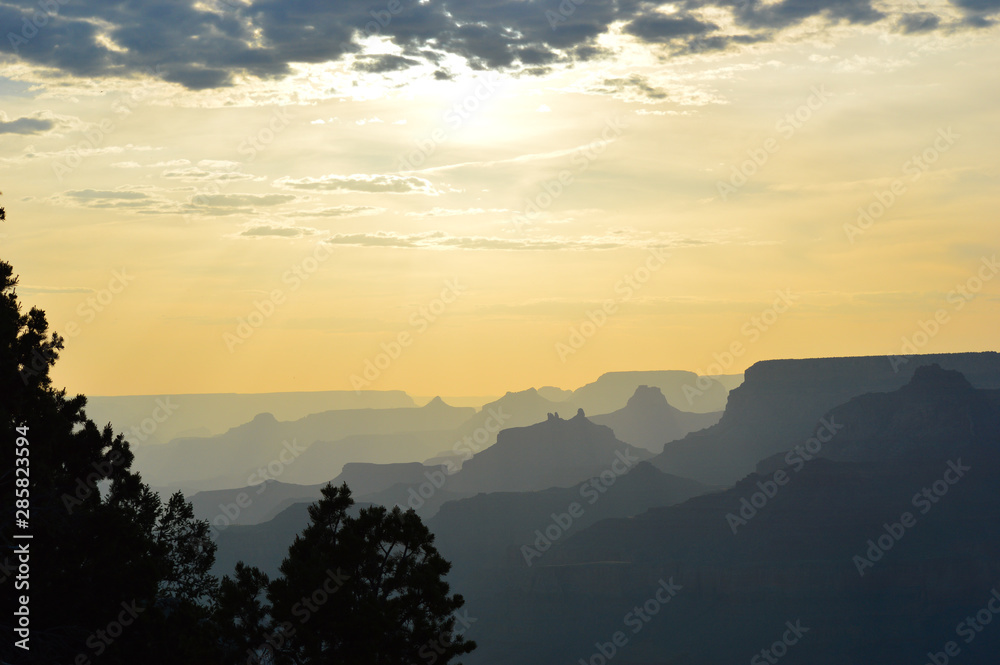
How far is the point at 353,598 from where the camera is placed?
28.8 metres

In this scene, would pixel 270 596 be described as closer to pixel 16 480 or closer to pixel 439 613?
pixel 439 613

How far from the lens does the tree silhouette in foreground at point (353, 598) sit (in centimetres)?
2792

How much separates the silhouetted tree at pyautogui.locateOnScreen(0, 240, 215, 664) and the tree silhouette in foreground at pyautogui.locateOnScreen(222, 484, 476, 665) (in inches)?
88.4

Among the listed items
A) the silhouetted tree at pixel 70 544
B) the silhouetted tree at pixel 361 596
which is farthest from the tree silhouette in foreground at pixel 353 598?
the silhouetted tree at pixel 70 544

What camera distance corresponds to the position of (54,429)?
30656mm

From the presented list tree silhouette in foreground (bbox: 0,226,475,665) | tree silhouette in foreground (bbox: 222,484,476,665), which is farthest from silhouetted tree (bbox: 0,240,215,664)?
tree silhouette in foreground (bbox: 222,484,476,665)

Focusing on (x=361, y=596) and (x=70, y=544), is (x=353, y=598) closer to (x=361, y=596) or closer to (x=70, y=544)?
(x=361, y=596)

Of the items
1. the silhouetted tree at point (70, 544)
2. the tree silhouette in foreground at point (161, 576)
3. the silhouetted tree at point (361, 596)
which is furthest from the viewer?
the silhouetted tree at point (361, 596)

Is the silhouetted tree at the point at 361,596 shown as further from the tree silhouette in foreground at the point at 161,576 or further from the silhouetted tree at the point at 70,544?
the silhouetted tree at the point at 70,544

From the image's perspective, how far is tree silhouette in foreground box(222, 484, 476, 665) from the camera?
91.6 ft

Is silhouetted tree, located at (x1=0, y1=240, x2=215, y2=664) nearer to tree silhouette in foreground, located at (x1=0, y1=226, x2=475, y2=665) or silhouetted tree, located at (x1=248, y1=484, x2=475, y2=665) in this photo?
tree silhouette in foreground, located at (x1=0, y1=226, x2=475, y2=665)

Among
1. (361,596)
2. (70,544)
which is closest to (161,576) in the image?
(70,544)

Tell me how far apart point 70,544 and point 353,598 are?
29.6ft

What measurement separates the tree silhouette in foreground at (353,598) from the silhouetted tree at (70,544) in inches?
88.4
